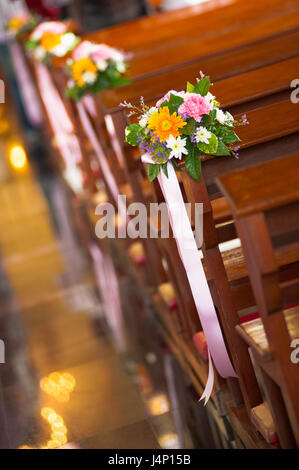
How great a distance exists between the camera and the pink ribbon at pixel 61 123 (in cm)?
713

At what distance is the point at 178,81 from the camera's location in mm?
4230

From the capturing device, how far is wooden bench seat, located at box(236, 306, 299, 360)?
9.11 feet

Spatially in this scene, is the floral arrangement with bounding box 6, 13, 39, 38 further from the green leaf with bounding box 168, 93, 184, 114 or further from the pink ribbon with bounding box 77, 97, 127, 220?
the green leaf with bounding box 168, 93, 184, 114

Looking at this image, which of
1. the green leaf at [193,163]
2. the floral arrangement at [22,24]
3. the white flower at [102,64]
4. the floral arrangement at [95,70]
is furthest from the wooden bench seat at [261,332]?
the floral arrangement at [22,24]

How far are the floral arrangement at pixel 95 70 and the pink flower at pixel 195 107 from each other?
6.56 feet

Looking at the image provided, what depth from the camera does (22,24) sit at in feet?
30.3

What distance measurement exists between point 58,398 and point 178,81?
1897mm

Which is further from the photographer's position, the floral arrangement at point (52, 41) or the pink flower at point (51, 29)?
the pink flower at point (51, 29)

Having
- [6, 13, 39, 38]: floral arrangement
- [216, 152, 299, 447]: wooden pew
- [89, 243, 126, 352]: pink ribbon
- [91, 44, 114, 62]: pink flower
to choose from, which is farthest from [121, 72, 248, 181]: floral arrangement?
[6, 13, 39, 38]: floral arrangement

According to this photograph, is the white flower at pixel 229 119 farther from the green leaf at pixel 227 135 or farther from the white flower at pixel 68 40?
the white flower at pixel 68 40

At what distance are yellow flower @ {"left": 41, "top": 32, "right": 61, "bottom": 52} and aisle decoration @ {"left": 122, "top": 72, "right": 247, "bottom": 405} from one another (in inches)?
156
